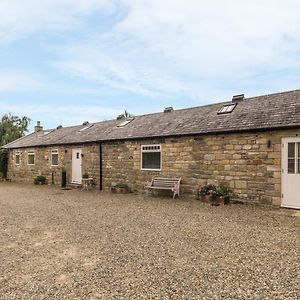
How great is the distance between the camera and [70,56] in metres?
14.8

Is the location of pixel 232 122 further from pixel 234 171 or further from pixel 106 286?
pixel 106 286

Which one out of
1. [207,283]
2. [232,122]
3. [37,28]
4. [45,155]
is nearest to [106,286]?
[207,283]

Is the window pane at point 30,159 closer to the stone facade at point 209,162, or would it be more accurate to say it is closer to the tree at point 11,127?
the stone facade at point 209,162

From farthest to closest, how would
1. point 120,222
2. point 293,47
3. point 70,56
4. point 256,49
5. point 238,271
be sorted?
1. point 70,56
2. point 256,49
3. point 293,47
4. point 120,222
5. point 238,271

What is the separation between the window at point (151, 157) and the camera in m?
12.2

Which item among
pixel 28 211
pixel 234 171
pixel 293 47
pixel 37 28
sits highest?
pixel 37 28

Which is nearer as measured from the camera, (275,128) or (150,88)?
(275,128)

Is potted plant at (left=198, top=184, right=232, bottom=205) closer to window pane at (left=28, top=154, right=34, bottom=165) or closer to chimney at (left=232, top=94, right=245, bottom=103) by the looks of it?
chimney at (left=232, top=94, right=245, bottom=103)

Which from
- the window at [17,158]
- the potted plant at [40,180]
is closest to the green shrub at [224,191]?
the potted plant at [40,180]

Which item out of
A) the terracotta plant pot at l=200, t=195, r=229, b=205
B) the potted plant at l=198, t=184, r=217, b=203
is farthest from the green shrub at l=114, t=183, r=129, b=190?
the terracotta plant pot at l=200, t=195, r=229, b=205

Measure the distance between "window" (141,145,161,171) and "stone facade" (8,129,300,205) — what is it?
0.20 metres

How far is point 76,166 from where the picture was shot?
634 inches

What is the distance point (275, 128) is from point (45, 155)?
14718 mm

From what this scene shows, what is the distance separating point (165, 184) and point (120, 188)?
99.7 inches
